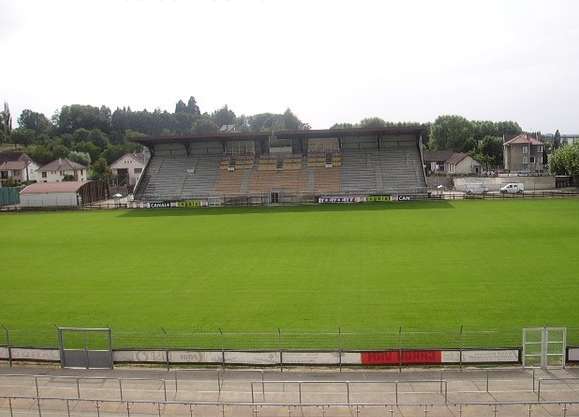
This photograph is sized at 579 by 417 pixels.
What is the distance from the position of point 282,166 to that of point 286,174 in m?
2.14

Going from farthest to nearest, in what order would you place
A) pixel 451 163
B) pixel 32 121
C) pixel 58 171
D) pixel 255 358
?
pixel 32 121
pixel 451 163
pixel 58 171
pixel 255 358

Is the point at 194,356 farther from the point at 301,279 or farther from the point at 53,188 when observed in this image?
the point at 53,188

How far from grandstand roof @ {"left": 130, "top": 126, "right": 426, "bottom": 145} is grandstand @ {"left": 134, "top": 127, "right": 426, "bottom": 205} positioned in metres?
0.12

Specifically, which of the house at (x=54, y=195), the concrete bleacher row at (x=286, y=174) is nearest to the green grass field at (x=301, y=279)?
the concrete bleacher row at (x=286, y=174)

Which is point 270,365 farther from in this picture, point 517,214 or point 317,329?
point 517,214

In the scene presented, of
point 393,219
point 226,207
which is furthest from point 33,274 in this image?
point 226,207

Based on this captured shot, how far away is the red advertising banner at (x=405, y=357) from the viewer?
49.7ft

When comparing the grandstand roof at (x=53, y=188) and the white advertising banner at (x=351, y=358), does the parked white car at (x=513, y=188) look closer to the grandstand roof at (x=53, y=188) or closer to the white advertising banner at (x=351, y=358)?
the grandstand roof at (x=53, y=188)

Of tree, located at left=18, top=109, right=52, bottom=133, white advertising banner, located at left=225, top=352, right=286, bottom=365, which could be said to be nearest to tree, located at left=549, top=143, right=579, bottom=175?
white advertising banner, located at left=225, top=352, right=286, bottom=365

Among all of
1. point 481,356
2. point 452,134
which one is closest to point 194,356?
point 481,356

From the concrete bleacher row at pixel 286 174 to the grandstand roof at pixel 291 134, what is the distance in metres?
2.80

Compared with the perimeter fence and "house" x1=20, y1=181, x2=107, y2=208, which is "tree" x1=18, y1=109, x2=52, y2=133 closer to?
"house" x1=20, y1=181, x2=107, y2=208

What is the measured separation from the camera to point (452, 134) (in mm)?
127375

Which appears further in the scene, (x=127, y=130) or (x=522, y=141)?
(x=127, y=130)
